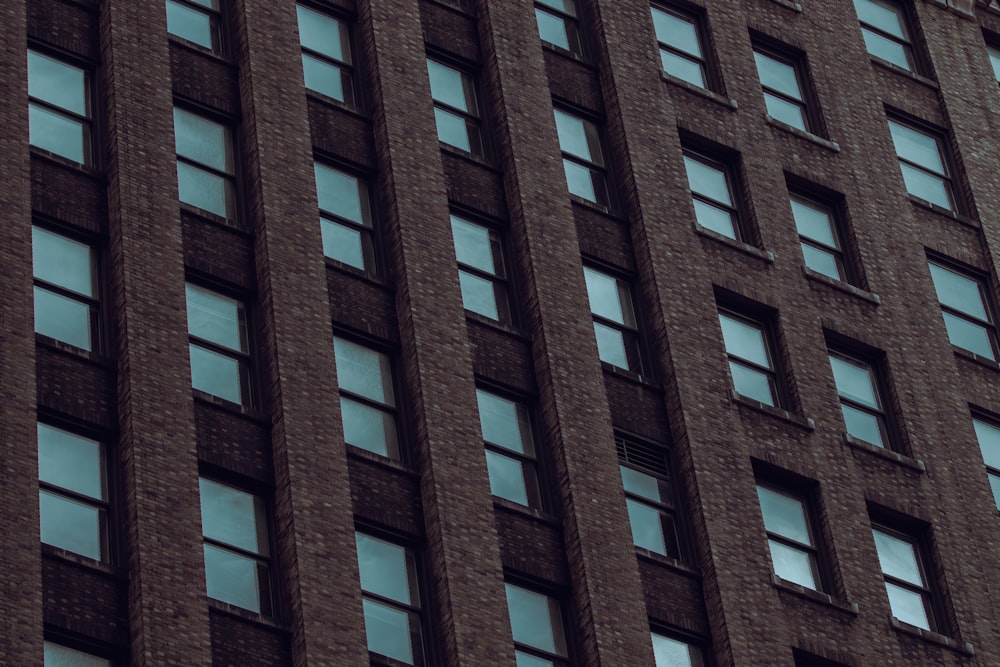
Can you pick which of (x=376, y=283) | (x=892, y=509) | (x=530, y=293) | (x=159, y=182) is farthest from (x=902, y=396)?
(x=159, y=182)

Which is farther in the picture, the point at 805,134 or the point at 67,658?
the point at 805,134

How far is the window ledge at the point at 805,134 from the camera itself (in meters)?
49.6

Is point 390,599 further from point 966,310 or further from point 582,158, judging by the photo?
point 966,310

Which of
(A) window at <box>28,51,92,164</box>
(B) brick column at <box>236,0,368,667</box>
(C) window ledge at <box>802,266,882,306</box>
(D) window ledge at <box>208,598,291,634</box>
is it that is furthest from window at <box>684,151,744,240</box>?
(D) window ledge at <box>208,598,291,634</box>

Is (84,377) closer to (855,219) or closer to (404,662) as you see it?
(404,662)

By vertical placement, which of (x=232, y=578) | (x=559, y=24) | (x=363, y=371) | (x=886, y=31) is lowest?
(x=232, y=578)

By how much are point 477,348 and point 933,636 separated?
9.03 m

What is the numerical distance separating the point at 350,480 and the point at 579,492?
13.2 feet

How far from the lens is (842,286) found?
4716cm

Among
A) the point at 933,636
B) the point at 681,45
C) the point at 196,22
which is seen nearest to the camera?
the point at 933,636

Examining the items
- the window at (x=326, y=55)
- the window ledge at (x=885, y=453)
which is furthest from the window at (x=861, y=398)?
the window at (x=326, y=55)

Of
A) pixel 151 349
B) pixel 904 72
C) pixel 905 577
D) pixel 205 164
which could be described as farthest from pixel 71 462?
pixel 904 72

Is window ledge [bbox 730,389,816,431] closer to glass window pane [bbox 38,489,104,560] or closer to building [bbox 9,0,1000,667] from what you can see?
building [bbox 9,0,1000,667]

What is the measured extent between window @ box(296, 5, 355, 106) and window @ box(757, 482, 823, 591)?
391 inches
